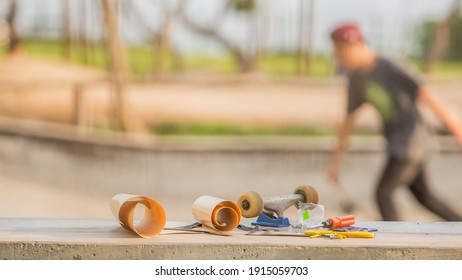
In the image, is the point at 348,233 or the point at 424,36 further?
the point at 424,36

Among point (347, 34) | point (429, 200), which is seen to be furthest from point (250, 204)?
point (347, 34)

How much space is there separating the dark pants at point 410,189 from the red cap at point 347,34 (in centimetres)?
76

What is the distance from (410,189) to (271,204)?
1553 millimetres

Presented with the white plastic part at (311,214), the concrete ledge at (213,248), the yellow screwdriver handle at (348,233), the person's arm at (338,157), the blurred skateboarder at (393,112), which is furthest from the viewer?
the person's arm at (338,157)

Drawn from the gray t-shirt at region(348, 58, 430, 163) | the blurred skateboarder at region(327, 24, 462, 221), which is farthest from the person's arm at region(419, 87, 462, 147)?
the gray t-shirt at region(348, 58, 430, 163)

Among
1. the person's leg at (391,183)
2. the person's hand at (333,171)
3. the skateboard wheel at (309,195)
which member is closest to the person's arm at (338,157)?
the person's hand at (333,171)

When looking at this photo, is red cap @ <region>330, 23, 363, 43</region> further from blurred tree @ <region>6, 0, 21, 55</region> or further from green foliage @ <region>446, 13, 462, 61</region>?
blurred tree @ <region>6, 0, 21, 55</region>

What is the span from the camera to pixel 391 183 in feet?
12.3

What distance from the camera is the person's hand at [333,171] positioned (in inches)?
179

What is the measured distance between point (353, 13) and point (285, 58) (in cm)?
41

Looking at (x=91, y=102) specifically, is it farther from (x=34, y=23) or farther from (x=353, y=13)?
(x=353, y=13)

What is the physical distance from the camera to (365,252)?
209 cm

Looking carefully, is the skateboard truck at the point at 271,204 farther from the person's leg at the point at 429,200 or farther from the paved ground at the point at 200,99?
the paved ground at the point at 200,99

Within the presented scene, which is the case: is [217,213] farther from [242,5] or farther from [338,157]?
[242,5]
